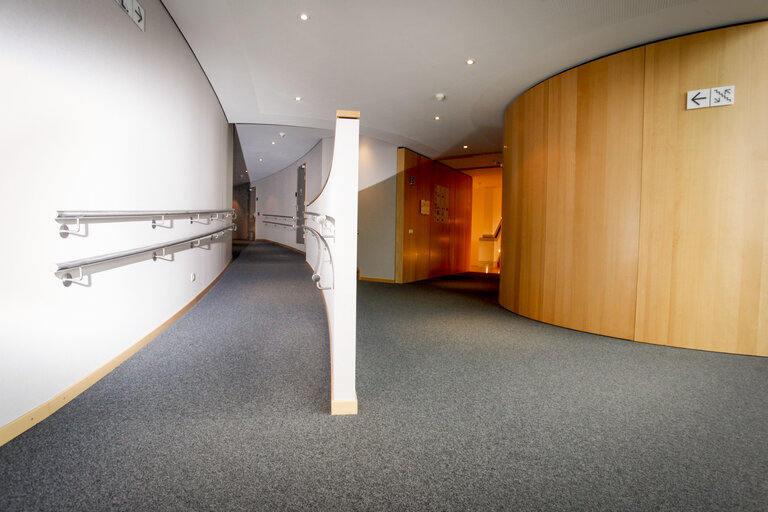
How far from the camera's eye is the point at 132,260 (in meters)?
2.96

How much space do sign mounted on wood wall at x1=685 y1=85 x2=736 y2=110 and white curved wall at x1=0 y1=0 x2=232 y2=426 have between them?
15.2 feet

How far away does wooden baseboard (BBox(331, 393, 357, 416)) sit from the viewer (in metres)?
2.15

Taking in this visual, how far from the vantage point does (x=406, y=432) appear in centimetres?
197

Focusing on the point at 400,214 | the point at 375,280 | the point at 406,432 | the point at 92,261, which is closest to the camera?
the point at 406,432

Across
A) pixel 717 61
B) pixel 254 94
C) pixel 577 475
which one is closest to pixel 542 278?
pixel 717 61

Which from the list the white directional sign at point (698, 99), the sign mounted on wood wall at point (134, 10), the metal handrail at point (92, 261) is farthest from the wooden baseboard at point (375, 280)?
the sign mounted on wood wall at point (134, 10)

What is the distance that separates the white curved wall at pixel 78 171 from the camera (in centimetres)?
182

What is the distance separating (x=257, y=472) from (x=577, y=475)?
1296 millimetres

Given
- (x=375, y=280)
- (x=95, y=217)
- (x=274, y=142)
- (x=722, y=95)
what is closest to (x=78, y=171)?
(x=95, y=217)

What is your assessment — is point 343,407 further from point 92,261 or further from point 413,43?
point 413,43

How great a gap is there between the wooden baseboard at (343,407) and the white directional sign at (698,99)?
3859mm

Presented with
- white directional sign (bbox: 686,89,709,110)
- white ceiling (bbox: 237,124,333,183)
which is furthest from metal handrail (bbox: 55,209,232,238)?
white ceiling (bbox: 237,124,333,183)

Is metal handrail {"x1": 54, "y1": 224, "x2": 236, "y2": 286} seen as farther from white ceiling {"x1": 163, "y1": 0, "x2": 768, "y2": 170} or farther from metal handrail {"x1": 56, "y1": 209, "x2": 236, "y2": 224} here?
white ceiling {"x1": 163, "y1": 0, "x2": 768, "y2": 170}

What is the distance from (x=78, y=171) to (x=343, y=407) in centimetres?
201
